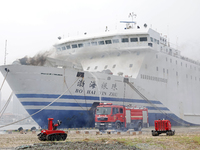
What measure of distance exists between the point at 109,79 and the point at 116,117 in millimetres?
4826

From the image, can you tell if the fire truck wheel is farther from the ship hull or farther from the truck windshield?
the ship hull

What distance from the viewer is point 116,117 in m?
20.9

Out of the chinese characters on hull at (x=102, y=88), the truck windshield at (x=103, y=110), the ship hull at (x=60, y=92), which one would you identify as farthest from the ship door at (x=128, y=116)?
the chinese characters on hull at (x=102, y=88)

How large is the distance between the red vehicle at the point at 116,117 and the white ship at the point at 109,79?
2.47 metres

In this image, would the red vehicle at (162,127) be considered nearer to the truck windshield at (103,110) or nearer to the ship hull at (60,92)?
the truck windshield at (103,110)

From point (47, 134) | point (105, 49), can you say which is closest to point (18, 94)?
point (47, 134)

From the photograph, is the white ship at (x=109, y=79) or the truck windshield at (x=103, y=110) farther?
the white ship at (x=109, y=79)

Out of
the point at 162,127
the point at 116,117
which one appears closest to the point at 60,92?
the point at 116,117

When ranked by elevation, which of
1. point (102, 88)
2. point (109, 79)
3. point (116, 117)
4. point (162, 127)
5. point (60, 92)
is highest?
point (109, 79)

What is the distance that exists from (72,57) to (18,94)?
1070 cm

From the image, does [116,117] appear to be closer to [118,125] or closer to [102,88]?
[118,125]

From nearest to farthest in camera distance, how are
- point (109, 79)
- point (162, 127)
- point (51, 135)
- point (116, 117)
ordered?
1. point (51, 135)
2. point (162, 127)
3. point (116, 117)
4. point (109, 79)

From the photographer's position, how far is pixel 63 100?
21469 millimetres

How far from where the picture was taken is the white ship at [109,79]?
2091 centimetres
